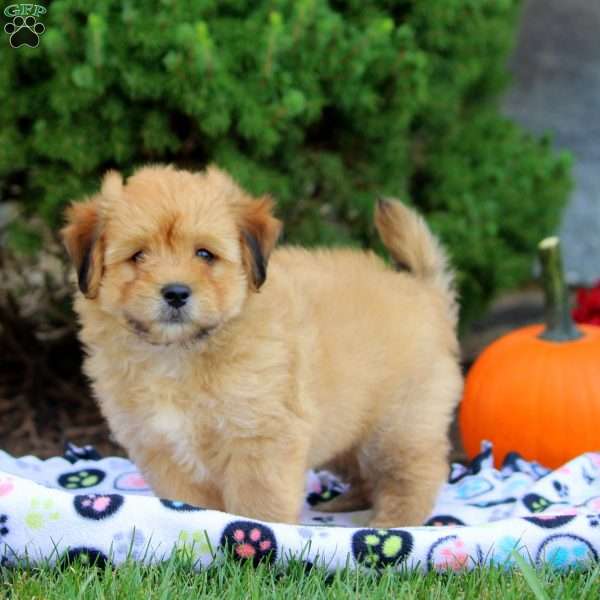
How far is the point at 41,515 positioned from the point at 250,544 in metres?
0.65

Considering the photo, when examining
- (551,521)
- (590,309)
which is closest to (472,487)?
(551,521)

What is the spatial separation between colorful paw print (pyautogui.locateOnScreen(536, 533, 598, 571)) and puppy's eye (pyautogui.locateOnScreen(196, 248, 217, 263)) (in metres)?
1.35

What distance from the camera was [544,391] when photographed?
14.2ft

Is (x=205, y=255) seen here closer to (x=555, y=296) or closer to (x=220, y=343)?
(x=220, y=343)

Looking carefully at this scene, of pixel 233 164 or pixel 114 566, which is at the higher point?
pixel 233 164

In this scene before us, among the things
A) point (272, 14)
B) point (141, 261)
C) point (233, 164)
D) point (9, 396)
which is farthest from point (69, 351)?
point (141, 261)

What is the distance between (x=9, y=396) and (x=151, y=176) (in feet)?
8.92

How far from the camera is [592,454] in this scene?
397 cm

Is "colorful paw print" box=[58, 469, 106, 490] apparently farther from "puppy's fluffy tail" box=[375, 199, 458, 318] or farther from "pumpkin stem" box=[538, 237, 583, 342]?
"pumpkin stem" box=[538, 237, 583, 342]

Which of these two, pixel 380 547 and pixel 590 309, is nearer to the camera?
pixel 380 547

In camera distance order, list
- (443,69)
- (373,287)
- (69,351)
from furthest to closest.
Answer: (69,351) < (443,69) < (373,287)

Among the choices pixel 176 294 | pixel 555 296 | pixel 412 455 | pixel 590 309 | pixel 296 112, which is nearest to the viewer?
pixel 176 294

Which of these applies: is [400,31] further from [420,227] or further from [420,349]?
[420,349]

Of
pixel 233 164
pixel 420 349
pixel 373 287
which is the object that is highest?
pixel 233 164
